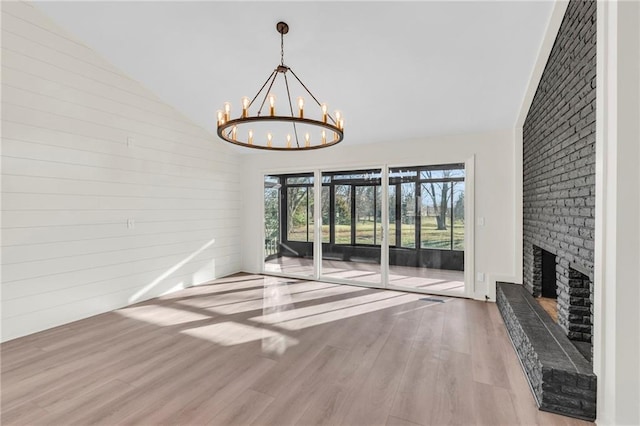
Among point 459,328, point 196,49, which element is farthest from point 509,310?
point 196,49

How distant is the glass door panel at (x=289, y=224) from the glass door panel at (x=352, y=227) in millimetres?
343

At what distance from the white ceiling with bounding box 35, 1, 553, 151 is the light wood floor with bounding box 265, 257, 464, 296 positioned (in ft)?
7.52

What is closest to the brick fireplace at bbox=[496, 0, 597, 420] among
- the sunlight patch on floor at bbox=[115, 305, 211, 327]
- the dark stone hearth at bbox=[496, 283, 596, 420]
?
the dark stone hearth at bbox=[496, 283, 596, 420]

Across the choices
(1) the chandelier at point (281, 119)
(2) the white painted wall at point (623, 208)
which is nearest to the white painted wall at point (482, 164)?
(1) the chandelier at point (281, 119)

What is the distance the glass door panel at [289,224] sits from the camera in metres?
5.97

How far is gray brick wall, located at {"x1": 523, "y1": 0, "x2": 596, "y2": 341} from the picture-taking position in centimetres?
213

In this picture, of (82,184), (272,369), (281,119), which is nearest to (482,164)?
(281,119)

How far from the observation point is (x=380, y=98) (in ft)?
13.2

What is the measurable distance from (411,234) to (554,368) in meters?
3.07

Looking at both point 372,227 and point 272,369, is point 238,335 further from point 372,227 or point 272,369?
point 372,227

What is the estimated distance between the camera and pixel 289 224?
6.18 meters

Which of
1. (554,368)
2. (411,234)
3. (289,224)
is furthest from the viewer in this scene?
(289,224)

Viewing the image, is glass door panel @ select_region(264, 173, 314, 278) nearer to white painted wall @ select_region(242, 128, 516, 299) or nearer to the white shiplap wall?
white painted wall @ select_region(242, 128, 516, 299)

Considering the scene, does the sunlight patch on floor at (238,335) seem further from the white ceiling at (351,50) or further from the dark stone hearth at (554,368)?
the white ceiling at (351,50)
